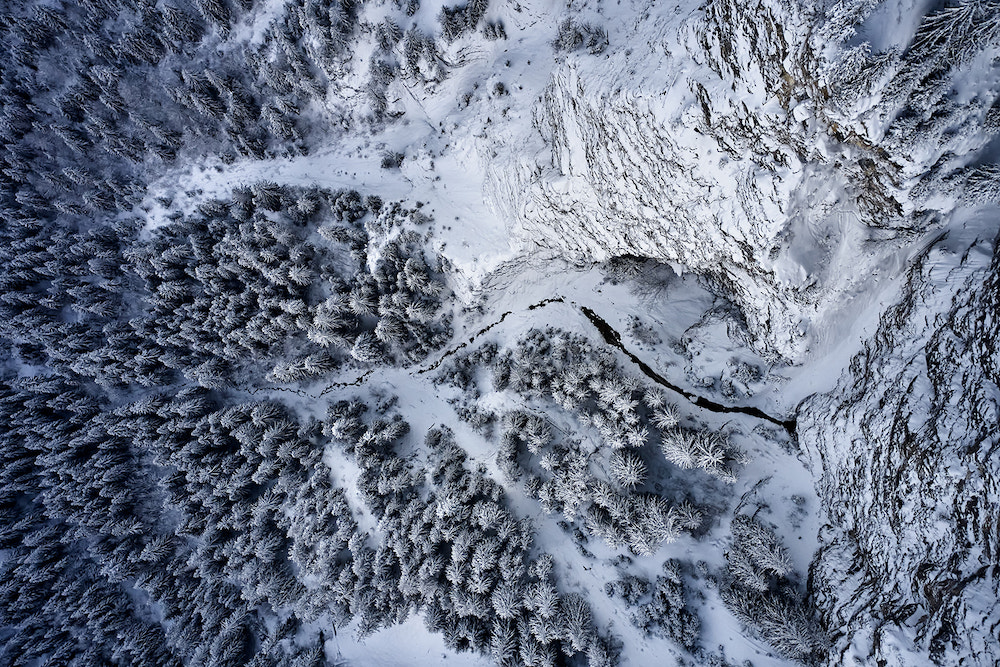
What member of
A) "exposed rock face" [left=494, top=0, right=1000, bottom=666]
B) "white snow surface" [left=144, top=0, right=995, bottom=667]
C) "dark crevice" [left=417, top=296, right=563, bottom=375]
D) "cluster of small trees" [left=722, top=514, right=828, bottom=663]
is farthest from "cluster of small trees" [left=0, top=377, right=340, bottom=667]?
"exposed rock face" [left=494, top=0, right=1000, bottom=666]

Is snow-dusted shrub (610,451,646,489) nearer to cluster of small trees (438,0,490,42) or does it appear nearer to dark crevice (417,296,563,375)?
dark crevice (417,296,563,375)

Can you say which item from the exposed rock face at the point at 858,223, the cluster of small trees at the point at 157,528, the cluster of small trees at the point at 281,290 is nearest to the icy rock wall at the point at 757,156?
the exposed rock face at the point at 858,223

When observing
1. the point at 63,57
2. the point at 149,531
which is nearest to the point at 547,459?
the point at 149,531

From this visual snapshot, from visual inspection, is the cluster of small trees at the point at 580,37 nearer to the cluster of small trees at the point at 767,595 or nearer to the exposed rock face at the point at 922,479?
the exposed rock face at the point at 922,479

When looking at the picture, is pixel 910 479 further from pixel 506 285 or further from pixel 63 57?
pixel 63 57

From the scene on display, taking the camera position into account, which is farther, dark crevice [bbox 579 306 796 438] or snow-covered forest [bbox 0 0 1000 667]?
dark crevice [bbox 579 306 796 438]

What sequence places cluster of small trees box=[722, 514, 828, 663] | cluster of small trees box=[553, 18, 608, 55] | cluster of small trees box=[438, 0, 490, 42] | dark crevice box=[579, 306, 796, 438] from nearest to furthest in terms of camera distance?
cluster of small trees box=[722, 514, 828, 663] → cluster of small trees box=[553, 18, 608, 55] → dark crevice box=[579, 306, 796, 438] → cluster of small trees box=[438, 0, 490, 42]

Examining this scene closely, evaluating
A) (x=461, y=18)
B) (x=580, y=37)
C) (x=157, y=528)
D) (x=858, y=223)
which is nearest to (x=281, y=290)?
(x=157, y=528)
